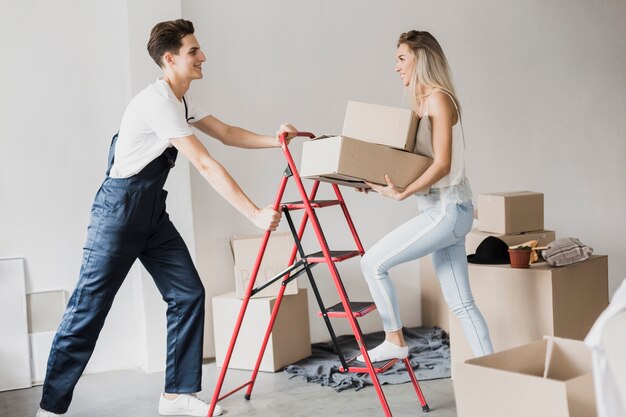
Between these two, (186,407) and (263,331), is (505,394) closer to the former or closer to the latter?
(186,407)

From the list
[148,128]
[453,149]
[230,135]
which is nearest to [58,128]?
[230,135]

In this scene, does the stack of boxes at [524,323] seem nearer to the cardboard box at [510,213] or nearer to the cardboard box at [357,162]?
the cardboard box at [510,213]

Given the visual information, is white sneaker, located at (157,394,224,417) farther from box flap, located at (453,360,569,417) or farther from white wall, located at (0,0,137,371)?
box flap, located at (453,360,569,417)

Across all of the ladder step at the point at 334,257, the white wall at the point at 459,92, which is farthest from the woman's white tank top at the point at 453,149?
the white wall at the point at 459,92

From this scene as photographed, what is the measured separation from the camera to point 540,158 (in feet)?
18.6

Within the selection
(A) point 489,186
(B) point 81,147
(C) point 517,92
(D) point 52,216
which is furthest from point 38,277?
(C) point 517,92

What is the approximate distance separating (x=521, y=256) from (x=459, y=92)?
202 centimetres

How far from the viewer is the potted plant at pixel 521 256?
3.54 meters

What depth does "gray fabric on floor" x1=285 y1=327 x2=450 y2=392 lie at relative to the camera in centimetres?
390

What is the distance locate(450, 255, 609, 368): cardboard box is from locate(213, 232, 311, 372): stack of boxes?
0.97m

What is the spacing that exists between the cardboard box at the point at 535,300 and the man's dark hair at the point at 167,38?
5.50 ft

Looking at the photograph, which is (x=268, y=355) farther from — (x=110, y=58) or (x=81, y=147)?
(x=110, y=58)

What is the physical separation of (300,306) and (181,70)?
167cm

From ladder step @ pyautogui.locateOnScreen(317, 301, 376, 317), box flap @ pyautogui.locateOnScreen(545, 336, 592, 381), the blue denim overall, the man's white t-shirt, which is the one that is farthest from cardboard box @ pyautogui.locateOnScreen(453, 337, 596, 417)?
the blue denim overall
